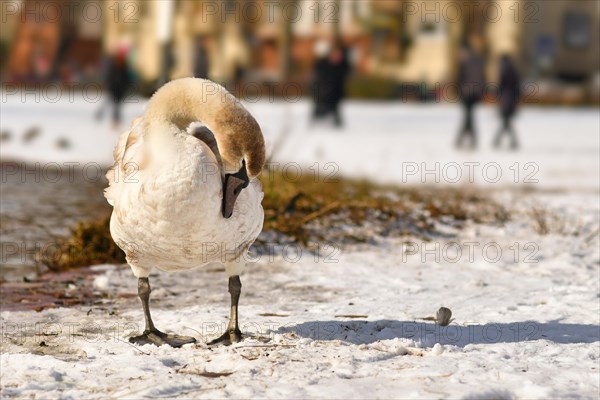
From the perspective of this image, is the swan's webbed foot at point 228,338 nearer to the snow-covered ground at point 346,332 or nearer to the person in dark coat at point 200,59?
the snow-covered ground at point 346,332

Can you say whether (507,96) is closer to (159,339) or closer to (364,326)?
(364,326)

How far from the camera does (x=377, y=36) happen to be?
1837 inches

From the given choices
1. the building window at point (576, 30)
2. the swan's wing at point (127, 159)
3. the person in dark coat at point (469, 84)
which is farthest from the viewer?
the building window at point (576, 30)

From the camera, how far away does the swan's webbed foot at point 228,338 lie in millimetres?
5775

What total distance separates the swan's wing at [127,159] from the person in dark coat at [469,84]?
49.8 ft

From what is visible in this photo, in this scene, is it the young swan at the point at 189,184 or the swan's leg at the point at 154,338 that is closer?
the young swan at the point at 189,184

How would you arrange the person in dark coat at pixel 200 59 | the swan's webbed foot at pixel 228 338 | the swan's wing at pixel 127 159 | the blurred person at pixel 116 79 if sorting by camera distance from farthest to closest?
the person in dark coat at pixel 200 59 → the blurred person at pixel 116 79 → the swan's webbed foot at pixel 228 338 → the swan's wing at pixel 127 159

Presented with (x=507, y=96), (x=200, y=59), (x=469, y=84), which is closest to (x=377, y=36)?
(x=200, y=59)

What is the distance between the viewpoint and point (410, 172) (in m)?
16.6

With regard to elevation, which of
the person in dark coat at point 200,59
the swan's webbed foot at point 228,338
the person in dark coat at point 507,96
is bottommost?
the swan's webbed foot at point 228,338

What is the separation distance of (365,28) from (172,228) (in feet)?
138

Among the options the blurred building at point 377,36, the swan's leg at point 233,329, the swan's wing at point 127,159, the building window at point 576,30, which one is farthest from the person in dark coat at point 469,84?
the building window at point 576,30

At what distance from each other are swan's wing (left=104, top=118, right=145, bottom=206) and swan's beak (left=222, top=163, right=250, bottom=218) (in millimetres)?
474

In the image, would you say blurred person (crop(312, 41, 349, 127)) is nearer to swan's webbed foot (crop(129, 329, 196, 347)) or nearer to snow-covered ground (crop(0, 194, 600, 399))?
snow-covered ground (crop(0, 194, 600, 399))
